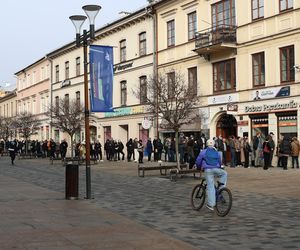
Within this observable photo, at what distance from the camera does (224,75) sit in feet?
96.0

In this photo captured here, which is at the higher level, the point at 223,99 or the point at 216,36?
the point at 216,36

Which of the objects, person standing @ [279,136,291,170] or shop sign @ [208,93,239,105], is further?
shop sign @ [208,93,239,105]

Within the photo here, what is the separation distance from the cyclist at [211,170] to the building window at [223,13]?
736 inches

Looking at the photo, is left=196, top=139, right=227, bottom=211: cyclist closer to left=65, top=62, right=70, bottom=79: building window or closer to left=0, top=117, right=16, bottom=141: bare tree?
left=65, top=62, right=70, bottom=79: building window

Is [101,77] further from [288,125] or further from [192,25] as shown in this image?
[192,25]

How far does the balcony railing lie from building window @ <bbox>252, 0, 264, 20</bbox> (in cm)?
152

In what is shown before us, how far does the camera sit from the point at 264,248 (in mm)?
7559

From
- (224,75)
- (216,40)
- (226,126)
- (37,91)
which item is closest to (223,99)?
(224,75)

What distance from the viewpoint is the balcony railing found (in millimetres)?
28219

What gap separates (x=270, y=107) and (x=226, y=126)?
14.4ft

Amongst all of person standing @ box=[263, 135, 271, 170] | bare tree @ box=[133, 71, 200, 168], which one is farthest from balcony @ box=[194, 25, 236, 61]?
person standing @ box=[263, 135, 271, 170]

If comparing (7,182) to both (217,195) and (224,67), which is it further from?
(224,67)

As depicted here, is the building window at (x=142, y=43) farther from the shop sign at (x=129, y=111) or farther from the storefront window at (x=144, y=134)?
the storefront window at (x=144, y=134)

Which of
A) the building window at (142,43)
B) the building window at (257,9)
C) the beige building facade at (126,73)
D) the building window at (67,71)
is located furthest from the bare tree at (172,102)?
the building window at (67,71)
